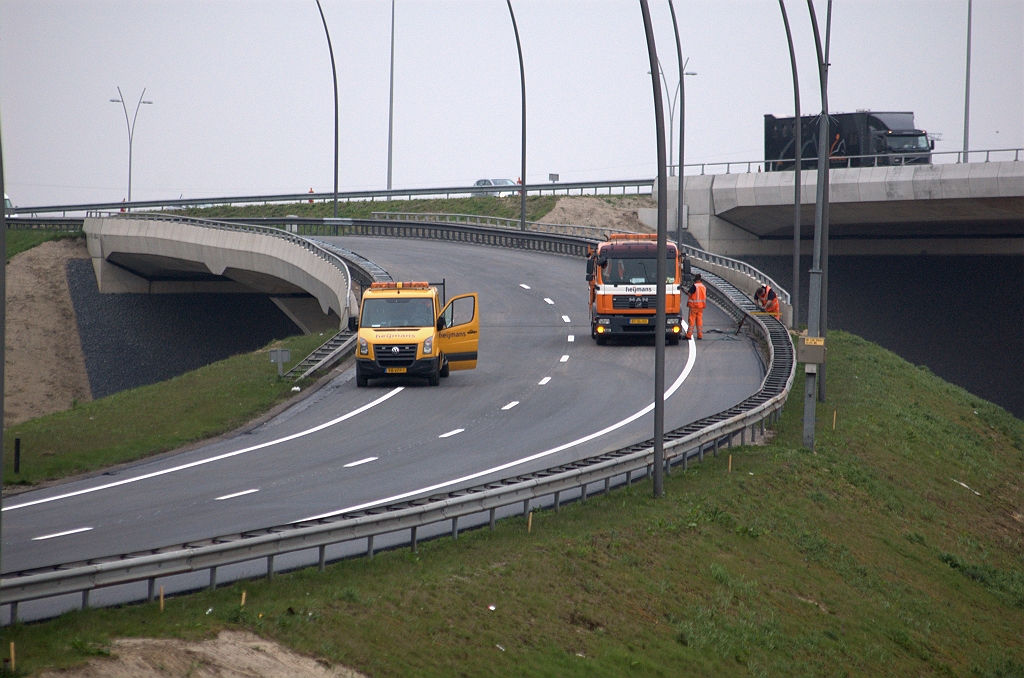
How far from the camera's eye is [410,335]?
25609 mm

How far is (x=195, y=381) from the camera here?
87.3 feet

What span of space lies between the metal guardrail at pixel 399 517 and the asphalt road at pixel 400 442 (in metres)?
1.67

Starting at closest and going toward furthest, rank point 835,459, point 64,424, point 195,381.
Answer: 1. point 835,459
2. point 64,424
3. point 195,381

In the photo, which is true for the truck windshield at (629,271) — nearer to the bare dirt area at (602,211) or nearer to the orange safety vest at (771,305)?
the orange safety vest at (771,305)

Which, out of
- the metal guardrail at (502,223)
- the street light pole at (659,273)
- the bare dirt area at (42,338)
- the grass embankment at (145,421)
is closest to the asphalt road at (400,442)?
the grass embankment at (145,421)

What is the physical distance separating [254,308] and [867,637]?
45098mm

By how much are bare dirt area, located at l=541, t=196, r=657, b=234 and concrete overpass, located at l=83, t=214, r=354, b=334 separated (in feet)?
65.7

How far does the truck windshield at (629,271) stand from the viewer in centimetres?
3131

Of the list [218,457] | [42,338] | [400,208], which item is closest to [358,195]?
[400,208]

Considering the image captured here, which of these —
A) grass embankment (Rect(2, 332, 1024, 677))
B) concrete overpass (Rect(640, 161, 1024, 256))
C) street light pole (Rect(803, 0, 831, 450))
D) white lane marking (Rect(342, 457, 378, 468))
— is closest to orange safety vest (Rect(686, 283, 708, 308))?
street light pole (Rect(803, 0, 831, 450))

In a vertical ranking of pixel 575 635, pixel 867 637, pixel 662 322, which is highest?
pixel 662 322

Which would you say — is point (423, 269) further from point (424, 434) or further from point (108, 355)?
point (424, 434)

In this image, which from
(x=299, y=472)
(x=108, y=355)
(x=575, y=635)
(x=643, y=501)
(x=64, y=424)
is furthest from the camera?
(x=108, y=355)

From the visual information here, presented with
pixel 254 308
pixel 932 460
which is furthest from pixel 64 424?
pixel 254 308
